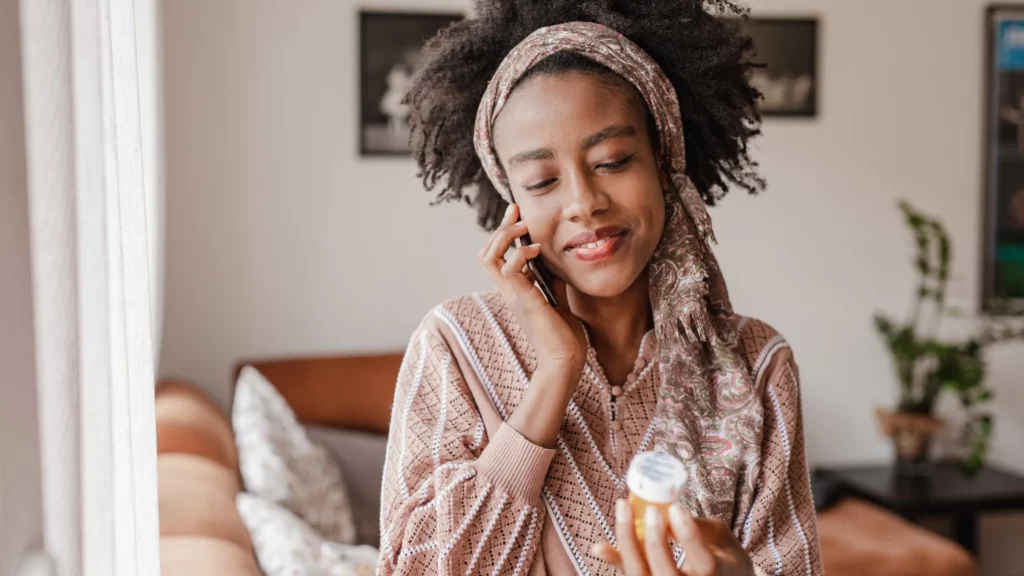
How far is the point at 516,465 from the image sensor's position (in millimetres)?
1184

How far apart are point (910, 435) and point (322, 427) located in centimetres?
194

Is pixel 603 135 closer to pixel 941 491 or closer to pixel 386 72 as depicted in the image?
pixel 386 72

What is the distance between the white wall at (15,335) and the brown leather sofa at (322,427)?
3.41ft

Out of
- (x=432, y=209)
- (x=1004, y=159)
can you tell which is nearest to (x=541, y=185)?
(x=432, y=209)

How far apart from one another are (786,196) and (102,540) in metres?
2.88

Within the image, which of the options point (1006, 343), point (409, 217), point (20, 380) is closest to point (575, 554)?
point (20, 380)

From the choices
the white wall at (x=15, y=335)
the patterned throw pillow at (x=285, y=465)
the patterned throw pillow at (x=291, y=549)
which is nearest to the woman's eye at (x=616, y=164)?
the white wall at (x=15, y=335)

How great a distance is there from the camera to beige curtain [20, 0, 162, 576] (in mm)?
707

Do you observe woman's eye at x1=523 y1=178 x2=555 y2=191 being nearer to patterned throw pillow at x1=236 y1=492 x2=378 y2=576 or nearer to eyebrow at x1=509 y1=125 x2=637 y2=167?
eyebrow at x1=509 y1=125 x2=637 y2=167

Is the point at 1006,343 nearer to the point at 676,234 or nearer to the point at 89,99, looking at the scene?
the point at 676,234

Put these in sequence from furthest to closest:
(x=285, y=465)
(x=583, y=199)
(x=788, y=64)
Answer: (x=788, y=64), (x=285, y=465), (x=583, y=199)

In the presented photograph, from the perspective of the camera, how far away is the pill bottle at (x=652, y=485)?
0.85 meters

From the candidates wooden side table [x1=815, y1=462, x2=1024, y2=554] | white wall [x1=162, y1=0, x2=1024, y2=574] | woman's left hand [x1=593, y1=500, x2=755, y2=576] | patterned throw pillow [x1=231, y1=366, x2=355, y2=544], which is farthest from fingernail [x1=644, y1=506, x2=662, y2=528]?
wooden side table [x1=815, y1=462, x2=1024, y2=554]

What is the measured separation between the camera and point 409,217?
303 cm
